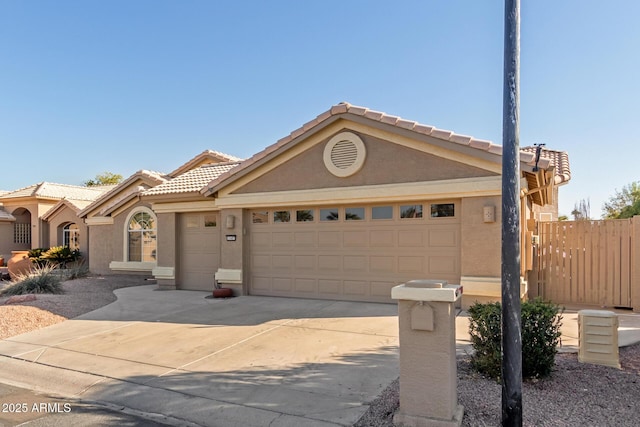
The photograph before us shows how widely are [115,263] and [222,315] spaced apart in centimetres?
1141

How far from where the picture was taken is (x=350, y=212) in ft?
36.7

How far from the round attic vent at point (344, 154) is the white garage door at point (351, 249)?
105 centimetres

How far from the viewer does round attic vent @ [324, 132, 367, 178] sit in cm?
1073

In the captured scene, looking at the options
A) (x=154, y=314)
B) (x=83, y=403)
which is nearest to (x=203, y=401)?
(x=83, y=403)

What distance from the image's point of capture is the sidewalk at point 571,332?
6734mm

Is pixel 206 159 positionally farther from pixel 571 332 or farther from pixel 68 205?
pixel 571 332

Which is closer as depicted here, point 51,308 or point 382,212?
point 51,308

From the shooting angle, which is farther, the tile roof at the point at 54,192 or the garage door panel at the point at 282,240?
the tile roof at the point at 54,192

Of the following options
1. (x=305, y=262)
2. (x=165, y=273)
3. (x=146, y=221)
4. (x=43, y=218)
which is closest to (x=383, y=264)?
(x=305, y=262)

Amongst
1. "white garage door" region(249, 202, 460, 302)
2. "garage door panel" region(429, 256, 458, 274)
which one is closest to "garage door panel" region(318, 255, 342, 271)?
"white garage door" region(249, 202, 460, 302)

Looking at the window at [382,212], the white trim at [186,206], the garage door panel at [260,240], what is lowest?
the garage door panel at [260,240]

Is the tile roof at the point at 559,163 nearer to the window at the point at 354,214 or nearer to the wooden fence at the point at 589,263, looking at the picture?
the wooden fence at the point at 589,263

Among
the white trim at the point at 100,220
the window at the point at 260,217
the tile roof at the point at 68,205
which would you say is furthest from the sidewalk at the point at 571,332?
the tile roof at the point at 68,205

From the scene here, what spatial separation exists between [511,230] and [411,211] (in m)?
6.56
